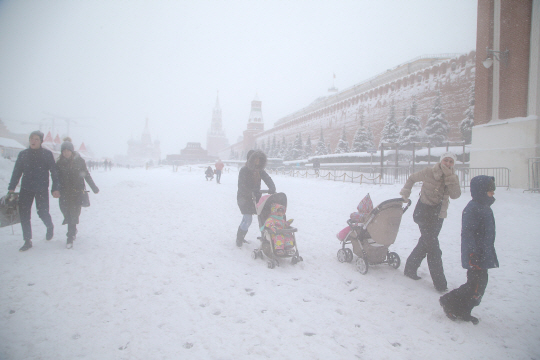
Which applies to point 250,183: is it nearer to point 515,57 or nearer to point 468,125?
point 515,57

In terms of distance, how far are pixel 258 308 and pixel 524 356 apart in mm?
2088

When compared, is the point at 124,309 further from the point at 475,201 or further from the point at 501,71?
the point at 501,71

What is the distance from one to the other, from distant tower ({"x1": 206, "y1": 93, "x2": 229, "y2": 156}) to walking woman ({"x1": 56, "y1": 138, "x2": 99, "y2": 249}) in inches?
4474

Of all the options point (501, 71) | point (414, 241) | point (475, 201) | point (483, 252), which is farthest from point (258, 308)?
point (501, 71)

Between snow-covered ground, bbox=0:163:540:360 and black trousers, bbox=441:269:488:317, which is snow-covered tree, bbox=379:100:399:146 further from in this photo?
black trousers, bbox=441:269:488:317

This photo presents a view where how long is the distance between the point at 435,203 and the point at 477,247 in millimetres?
732

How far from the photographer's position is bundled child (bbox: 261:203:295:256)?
3652 mm

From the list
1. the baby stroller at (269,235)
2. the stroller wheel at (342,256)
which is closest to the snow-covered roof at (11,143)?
the baby stroller at (269,235)

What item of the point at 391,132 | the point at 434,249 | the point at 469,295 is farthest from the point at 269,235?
the point at 391,132

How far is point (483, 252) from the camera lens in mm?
2363

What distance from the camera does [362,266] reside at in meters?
3.52

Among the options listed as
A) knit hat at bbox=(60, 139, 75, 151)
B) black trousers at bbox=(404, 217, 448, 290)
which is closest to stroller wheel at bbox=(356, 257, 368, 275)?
black trousers at bbox=(404, 217, 448, 290)

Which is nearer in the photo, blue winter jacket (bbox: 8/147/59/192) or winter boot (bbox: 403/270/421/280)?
winter boot (bbox: 403/270/421/280)

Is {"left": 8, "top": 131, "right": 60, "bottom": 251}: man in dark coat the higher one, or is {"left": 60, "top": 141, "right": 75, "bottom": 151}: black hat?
{"left": 60, "top": 141, "right": 75, "bottom": 151}: black hat
